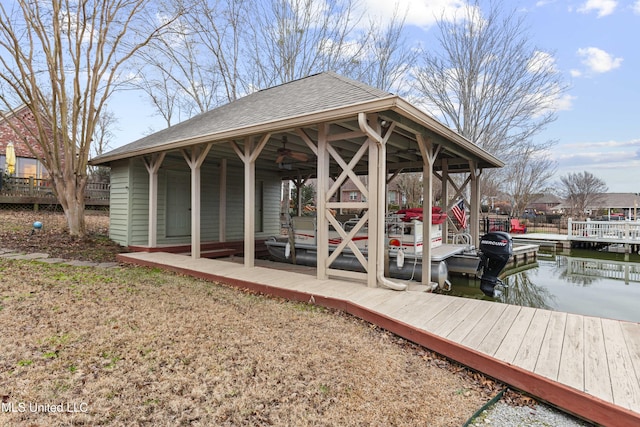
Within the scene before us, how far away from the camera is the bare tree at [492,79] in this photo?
42.7ft

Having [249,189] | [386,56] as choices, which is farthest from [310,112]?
[386,56]

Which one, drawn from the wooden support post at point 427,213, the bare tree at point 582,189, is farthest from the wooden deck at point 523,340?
the bare tree at point 582,189

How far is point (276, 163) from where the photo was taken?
840 cm

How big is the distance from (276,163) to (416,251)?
4.23 metres

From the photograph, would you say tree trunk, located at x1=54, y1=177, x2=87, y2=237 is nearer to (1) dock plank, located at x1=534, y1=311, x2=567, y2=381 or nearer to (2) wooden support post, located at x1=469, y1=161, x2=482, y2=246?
(2) wooden support post, located at x1=469, y1=161, x2=482, y2=246

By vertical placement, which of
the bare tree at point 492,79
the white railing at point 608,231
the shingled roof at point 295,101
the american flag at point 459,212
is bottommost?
the white railing at point 608,231

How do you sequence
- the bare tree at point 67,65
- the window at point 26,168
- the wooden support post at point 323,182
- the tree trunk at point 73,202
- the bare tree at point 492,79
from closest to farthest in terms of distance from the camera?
the wooden support post at point 323,182 → the bare tree at point 67,65 → the tree trunk at point 73,202 → the bare tree at point 492,79 → the window at point 26,168

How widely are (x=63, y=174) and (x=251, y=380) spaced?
8576mm

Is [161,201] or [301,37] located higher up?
[301,37]

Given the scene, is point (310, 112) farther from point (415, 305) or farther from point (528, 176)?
point (528, 176)

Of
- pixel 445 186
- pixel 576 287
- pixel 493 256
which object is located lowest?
pixel 576 287

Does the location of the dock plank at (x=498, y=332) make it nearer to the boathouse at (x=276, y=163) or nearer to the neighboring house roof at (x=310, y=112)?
the boathouse at (x=276, y=163)

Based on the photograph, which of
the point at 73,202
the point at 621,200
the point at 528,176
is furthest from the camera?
the point at 621,200

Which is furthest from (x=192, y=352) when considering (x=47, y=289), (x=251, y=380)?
(x=47, y=289)
